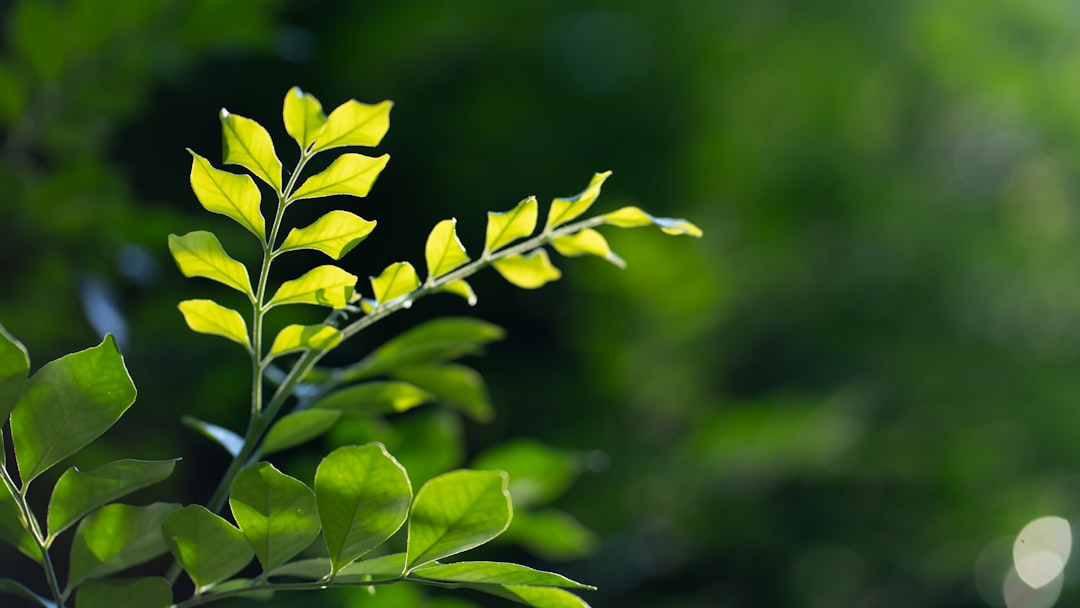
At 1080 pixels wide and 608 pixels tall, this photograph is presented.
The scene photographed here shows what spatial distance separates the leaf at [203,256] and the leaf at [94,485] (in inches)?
1.3

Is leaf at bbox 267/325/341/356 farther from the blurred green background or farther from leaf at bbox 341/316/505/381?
the blurred green background

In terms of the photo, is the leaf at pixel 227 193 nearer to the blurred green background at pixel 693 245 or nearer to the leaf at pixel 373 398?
the leaf at pixel 373 398

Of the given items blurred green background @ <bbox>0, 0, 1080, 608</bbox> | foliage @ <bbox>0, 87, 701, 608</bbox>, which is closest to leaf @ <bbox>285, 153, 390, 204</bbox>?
foliage @ <bbox>0, 87, 701, 608</bbox>

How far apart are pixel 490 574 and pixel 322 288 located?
57 mm

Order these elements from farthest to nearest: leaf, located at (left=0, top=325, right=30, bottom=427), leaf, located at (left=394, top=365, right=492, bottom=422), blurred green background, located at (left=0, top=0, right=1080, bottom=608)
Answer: blurred green background, located at (left=0, top=0, right=1080, bottom=608) → leaf, located at (left=394, top=365, right=492, bottom=422) → leaf, located at (left=0, top=325, right=30, bottom=427)

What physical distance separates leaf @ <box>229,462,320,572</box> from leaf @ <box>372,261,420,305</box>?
1.6 inches

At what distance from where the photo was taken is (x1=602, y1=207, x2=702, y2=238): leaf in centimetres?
18

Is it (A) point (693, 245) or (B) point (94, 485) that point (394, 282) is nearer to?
(B) point (94, 485)

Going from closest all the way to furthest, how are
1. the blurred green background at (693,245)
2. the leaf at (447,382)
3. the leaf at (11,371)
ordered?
the leaf at (11,371), the leaf at (447,382), the blurred green background at (693,245)

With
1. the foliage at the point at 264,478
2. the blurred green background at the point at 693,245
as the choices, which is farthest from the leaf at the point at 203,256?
the blurred green background at the point at 693,245

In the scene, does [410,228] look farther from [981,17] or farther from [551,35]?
[981,17]

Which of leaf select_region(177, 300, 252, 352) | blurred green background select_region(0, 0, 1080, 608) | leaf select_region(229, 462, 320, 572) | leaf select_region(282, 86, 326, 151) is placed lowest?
leaf select_region(229, 462, 320, 572)

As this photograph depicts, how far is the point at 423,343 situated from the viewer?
0.23 metres

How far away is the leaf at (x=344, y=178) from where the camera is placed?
16 centimetres
